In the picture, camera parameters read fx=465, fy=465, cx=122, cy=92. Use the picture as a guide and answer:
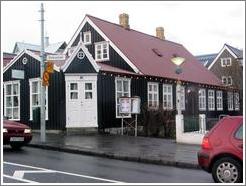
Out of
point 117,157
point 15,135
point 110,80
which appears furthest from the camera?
point 110,80

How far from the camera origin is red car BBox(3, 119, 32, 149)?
52.3 feet

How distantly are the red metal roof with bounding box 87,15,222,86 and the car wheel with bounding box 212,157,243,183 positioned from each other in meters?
17.7

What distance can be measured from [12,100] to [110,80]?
18.4ft

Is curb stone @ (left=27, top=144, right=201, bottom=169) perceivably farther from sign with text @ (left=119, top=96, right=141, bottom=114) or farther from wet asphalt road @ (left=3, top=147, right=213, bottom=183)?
sign with text @ (left=119, top=96, right=141, bottom=114)

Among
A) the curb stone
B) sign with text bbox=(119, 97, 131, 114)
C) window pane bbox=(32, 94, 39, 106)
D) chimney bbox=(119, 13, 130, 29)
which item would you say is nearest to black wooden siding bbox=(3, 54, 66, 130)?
window pane bbox=(32, 94, 39, 106)

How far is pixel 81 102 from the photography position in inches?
912

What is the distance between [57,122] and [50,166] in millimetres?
10929

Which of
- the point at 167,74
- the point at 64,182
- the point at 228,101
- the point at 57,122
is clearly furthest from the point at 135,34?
the point at 64,182

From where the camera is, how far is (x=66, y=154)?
52.0ft

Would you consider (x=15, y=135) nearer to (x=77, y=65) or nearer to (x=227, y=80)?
(x=77, y=65)

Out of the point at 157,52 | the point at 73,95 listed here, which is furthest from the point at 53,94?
the point at 157,52

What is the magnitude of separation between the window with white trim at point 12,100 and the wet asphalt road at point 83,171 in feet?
34.0

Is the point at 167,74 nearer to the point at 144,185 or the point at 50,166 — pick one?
the point at 50,166

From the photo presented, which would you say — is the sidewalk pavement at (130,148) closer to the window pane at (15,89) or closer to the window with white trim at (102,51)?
the window pane at (15,89)
